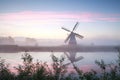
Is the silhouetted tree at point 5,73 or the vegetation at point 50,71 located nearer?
the vegetation at point 50,71

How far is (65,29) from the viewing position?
104 meters

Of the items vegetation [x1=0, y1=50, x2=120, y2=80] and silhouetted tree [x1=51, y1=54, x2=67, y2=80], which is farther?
silhouetted tree [x1=51, y1=54, x2=67, y2=80]

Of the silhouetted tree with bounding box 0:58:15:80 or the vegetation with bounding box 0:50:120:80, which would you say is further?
the silhouetted tree with bounding box 0:58:15:80

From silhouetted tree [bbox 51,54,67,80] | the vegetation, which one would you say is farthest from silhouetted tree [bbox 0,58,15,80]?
silhouetted tree [bbox 51,54,67,80]

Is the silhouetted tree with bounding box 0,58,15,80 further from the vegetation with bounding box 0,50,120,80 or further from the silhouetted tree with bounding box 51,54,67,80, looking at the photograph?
the silhouetted tree with bounding box 51,54,67,80

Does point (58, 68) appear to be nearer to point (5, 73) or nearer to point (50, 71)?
point (50, 71)

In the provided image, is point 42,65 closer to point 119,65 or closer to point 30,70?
point 30,70

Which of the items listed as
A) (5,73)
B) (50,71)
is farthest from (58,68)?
(5,73)

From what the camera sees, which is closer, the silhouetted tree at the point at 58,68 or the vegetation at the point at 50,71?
the vegetation at the point at 50,71

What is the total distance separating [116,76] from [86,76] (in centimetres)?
232

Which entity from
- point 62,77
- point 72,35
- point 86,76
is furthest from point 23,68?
point 72,35

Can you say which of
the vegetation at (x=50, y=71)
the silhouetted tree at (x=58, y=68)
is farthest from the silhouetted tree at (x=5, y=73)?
the silhouetted tree at (x=58, y=68)

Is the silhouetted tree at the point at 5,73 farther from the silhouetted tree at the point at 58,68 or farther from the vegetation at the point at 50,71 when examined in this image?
the silhouetted tree at the point at 58,68

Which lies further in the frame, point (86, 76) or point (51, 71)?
point (51, 71)
